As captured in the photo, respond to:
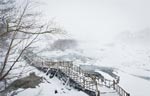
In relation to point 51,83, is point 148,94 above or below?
below

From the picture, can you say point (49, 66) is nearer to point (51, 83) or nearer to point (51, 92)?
point (51, 83)

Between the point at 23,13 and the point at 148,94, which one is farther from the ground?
the point at 23,13

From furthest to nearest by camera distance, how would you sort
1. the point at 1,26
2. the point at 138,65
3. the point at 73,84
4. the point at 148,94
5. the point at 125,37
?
the point at 125,37 → the point at 138,65 → the point at 148,94 → the point at 73,84 → the point at 1,26

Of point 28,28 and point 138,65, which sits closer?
point 28,28

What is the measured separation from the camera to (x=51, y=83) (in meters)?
23.2

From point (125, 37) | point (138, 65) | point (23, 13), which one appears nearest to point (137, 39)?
point (125, 37)

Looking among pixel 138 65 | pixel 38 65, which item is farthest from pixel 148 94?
pixel 138 65

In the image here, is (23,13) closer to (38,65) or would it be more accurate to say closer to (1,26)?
(1,26)

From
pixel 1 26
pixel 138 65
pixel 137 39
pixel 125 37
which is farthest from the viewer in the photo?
pixel 125 37

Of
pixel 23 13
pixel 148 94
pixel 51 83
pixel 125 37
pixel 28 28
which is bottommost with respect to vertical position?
pixel 125 37

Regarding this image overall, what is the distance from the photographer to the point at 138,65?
51.1 m

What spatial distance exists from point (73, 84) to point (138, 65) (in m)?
32.9

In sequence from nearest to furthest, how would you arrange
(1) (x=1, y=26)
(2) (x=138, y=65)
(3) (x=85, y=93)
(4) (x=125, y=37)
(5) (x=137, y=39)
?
1. (1) (x=1, y=26)
2. (3) (x=85, y=93)
3. (2) (x=138, y=65)
4. (5) (x=137, y=39)
5. (4) (x=125, y=37)

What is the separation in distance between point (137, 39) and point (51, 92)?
107235 millimetres
